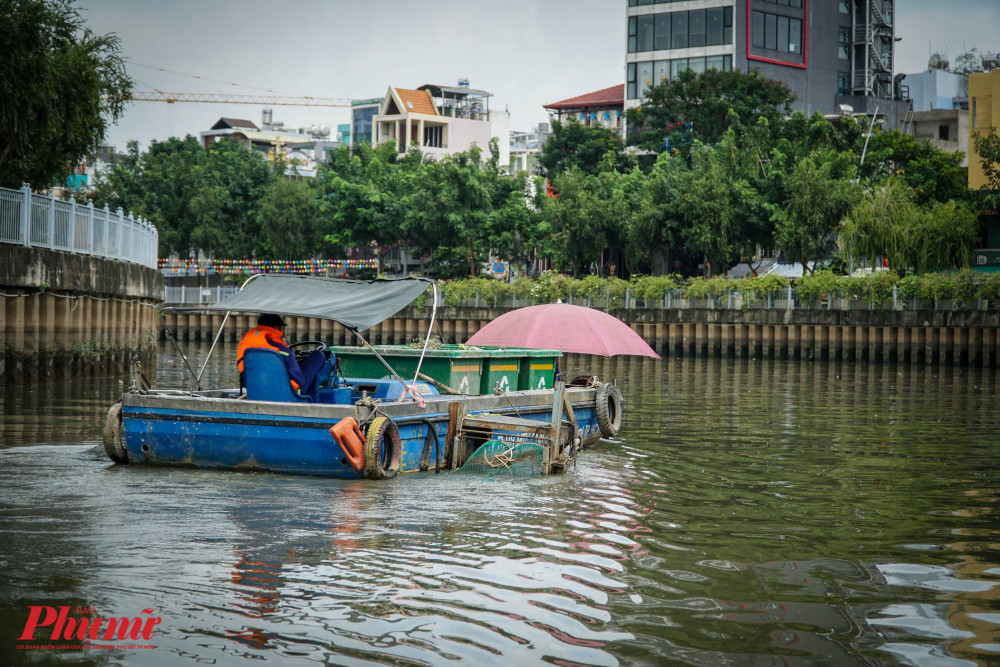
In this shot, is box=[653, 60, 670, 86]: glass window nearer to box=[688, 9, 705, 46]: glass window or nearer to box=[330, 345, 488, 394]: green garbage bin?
box=[688, 9, 705, 46]: glass window

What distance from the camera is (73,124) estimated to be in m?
26.3

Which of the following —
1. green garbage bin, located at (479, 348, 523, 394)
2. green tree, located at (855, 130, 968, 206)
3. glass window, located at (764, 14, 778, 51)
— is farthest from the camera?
glass window, located at (764, 14, 778, 51)

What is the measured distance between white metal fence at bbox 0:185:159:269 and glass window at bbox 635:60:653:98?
4878 cm

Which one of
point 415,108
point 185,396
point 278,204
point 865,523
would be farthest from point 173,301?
point 865,523

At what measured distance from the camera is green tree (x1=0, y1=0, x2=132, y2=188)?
21.8m

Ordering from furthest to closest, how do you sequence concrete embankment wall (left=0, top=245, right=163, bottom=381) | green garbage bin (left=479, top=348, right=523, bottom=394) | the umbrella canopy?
concrete embankment wall (left=0, top=245, right=163, bottom=381), the umbrella canopy, green garbage bin (left=479, top=348, right=523, bottom=394)

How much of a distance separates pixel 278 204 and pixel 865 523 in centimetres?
6157

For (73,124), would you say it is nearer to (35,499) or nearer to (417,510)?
(35,499)

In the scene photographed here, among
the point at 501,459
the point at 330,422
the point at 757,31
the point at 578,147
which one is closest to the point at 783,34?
the point at 757,31

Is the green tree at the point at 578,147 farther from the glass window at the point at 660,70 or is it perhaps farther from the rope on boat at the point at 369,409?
the rope on boat at the point at 369,409

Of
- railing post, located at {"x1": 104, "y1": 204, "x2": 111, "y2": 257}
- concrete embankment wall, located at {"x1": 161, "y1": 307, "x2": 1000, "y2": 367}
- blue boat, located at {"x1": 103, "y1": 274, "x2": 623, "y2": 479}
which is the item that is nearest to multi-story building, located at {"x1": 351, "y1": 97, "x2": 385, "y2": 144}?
concrete embankment wall, located at {"x1": 161, "y1": 307, "x2": 1000, "y2": 367}

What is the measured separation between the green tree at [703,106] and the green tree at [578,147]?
3.51m

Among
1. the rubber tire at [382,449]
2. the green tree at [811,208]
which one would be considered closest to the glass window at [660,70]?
the green tree at [811,208]

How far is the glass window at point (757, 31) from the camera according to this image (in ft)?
226
